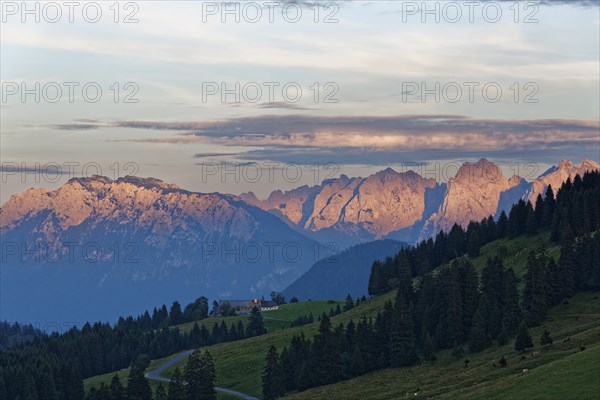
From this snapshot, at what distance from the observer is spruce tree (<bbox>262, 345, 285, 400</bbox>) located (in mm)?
176125

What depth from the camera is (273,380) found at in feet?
582

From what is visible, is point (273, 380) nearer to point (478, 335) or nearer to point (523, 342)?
point (478, 335)

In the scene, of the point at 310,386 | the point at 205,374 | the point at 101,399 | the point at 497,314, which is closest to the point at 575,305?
the point at 497,314

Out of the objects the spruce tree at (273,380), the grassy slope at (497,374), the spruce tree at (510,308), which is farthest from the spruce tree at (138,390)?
the spruce tree at (510,308)

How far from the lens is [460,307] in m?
177

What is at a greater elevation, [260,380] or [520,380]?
[520,380]

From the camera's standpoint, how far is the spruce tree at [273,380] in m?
176

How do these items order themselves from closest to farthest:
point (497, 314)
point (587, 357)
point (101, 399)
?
1. point (587, 357)
2. point (497, 314)
3. point (101, 399)

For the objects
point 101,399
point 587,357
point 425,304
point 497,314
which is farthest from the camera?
point 425,304

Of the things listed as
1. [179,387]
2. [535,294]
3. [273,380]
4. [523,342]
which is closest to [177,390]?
[179,387]

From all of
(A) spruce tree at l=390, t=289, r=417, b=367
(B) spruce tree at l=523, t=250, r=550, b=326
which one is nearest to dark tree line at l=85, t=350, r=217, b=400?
(A) spruce tree at l=390, t=289, r=417, b=367

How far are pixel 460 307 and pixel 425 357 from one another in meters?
12.5

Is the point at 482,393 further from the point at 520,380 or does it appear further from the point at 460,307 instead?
the point at 460,307

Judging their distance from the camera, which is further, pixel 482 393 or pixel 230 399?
pixel 230 399
